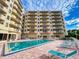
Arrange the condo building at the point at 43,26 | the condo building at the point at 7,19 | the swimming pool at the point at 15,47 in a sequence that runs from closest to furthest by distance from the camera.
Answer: the swimming pool at the point at 15,47 → the condo building at the point at 7,19 → the condo building at the point at 43,26

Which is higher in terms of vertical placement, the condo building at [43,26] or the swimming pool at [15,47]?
the condo building at [43,26]

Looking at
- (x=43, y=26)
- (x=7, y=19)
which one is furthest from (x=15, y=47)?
(x=43, y=26)

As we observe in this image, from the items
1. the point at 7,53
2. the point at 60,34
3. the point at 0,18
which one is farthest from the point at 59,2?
the point at 60,34

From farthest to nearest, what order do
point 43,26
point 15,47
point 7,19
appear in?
point 43,26
point 7,19
point 15,47

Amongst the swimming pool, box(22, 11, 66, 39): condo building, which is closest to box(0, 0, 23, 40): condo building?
the swimming pool

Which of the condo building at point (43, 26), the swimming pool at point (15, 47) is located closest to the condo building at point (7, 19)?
the swimming pool at point (15, 47)

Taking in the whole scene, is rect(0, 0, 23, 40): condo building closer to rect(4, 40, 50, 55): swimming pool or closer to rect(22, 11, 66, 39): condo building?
rect(4, 40, 50, 55): swimming pool

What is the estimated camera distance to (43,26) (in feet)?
164

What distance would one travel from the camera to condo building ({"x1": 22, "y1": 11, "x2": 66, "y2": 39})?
156 feet

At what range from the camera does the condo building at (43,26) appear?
4769cm

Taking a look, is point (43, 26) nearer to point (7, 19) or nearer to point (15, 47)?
point (7, 19)

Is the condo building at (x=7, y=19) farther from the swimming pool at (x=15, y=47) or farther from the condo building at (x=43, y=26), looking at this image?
the condo building at (x=43, y=26)

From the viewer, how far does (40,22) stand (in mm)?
50531

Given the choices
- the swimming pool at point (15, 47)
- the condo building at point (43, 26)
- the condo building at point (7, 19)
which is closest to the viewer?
the swimming pool at point (15, 47)
